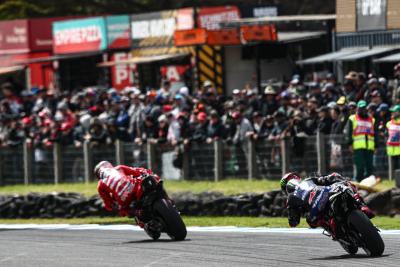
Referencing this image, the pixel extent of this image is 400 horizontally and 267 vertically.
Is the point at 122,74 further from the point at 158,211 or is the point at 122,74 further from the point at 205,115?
the point at 158,211

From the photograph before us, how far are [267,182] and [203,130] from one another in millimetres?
2157

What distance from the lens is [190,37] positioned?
31641 mm

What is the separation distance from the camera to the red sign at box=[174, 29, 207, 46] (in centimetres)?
3117

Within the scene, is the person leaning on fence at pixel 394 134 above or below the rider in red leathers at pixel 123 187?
above

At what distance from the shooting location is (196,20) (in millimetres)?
35344

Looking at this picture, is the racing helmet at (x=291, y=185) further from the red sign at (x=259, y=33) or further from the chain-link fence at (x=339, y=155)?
the red sign at (x=259, y=33)

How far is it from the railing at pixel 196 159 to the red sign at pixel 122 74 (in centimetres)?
973

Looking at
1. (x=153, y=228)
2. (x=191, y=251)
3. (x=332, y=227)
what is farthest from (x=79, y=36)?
(x=332, y=227)

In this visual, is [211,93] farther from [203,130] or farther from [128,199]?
[128,199]

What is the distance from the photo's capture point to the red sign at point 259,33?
3019 centimetres

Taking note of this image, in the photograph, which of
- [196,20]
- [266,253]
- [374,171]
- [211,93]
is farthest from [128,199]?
[196,20]

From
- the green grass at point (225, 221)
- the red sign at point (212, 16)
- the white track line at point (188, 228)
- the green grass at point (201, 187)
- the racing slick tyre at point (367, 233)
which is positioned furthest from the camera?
the red sign at point (212, 16)

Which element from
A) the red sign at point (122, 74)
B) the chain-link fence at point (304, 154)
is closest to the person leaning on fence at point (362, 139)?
the chain-link fence at point (304, 154)

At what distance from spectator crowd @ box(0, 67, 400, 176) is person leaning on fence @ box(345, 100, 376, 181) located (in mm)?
416
